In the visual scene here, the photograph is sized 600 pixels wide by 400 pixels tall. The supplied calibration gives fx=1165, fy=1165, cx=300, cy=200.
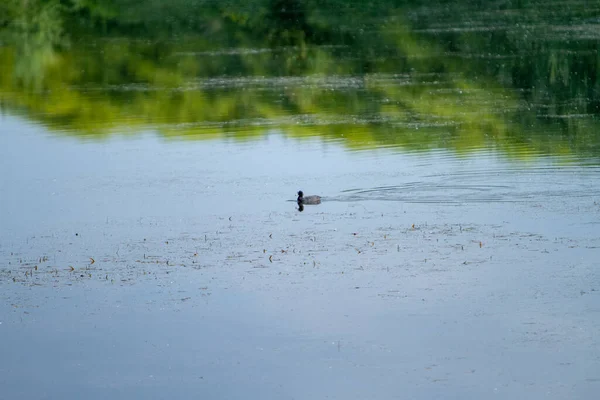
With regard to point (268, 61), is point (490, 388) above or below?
below

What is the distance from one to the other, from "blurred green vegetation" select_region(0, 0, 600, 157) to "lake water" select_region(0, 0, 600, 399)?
0.40 feet

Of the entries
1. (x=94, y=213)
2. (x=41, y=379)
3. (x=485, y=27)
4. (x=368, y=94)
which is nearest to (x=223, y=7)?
(x=485, y=27)

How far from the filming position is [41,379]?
9.84 meters

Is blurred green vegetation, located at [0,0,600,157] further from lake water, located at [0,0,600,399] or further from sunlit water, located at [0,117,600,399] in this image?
sunlit water, located at [0,117,600,399]

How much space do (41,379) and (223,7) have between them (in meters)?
33.1

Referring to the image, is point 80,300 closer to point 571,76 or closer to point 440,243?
point 440,243

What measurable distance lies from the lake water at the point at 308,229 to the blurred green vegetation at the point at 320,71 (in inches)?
4.8

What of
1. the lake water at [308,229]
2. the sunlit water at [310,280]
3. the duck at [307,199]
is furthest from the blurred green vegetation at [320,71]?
the duck at [307,199]

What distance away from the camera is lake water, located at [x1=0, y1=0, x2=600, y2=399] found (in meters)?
9.85

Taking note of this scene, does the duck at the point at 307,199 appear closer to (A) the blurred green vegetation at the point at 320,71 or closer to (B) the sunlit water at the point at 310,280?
(B) the sunlit water at the point at 310,280

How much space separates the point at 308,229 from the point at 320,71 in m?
14.9

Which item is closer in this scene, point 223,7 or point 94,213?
point 94,213

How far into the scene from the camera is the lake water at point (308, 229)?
9.85 metres

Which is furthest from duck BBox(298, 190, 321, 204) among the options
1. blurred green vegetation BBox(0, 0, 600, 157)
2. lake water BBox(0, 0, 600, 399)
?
blurred green vegetation BBox(0, 0, 600, 157)
